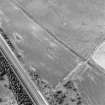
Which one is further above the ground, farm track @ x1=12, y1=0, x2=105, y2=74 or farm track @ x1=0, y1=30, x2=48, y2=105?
farm track @ x1=12, y1=0, x2=105, y2=74

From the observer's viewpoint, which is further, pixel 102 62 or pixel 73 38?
pixel 73 38

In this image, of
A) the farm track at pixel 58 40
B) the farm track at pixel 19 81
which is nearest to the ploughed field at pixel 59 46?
the farm track at pixel 58 40

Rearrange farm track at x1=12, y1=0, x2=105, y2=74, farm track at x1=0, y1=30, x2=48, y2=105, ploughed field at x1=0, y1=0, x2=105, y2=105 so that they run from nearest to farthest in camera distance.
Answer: farm track at x1=0, y1=30, x2=48, y2=105
ploughed field at x1=0, y1=0, x2=105, y2=105
farm track at x1=12, y1=0, x2=105, y2=74

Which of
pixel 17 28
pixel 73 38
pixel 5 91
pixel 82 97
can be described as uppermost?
pixel 73 38

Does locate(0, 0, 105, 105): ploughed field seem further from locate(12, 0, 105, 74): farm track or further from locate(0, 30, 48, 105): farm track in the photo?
locate(0, 30, 48, 105): farm track

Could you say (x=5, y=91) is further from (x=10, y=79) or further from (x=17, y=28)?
(x=17, y=28)

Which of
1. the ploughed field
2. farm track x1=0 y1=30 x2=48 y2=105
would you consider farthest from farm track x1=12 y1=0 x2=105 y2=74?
farm track x1=0 y1=30 x2=48 y2=105

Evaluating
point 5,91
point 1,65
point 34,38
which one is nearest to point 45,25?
point 34,38

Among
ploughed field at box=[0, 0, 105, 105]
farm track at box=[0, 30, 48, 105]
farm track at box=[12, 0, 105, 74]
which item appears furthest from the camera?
farm track at box=[12, 0, 105, 74]

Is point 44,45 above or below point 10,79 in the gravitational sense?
above

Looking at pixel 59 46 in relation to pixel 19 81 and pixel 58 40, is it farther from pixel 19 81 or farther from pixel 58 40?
pixel 19 81

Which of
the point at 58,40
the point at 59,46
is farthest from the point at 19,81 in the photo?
the point at 58,40
